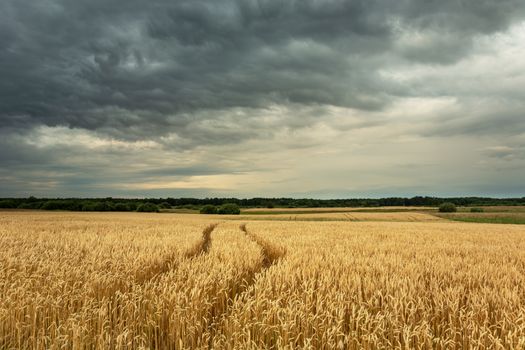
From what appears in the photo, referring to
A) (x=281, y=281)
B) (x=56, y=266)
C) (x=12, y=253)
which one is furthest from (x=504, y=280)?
(x=12, y=253)

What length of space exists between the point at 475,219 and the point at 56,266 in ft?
258

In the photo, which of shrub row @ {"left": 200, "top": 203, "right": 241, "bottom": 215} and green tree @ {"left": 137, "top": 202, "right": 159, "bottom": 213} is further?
green tree @ {"left": 137, "top": 202, "right": 159, "bottom": 213}

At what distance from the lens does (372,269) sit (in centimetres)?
746

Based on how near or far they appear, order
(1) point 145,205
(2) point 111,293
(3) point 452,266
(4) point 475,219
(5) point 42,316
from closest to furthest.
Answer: (5) point 42,316, (2) point 111,293, (3) point 452,266, (4) point 475,219, (1) point 145,205

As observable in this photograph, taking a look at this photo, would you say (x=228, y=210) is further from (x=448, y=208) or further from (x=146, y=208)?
(x=448, y=208)

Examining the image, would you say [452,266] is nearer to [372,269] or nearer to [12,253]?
[372,269]

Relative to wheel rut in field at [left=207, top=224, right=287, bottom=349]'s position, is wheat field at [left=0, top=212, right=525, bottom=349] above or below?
above

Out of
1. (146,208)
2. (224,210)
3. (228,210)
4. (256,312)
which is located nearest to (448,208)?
(228,210)

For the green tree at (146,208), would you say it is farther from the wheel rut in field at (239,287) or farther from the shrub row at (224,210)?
the wheel rut in field at (239,287)

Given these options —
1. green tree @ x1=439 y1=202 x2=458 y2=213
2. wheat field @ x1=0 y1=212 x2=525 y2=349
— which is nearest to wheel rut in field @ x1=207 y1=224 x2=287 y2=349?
wheat field @ x1=0 y1=212 x2=525 y2=349

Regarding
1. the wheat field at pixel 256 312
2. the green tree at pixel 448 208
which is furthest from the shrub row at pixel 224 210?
the wheat field at pixel 256 312

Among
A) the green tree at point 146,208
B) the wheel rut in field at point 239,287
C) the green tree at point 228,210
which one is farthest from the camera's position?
the green tree at point 146,208

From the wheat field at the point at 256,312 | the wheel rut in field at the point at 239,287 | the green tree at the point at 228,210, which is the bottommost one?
the green tree at the point at 228,210

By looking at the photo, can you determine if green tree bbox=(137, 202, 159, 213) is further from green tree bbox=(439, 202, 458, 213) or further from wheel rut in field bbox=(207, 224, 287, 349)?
wheel rut in field bbox=(207, 224, 287, 349)
